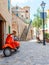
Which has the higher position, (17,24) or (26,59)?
(17,24)

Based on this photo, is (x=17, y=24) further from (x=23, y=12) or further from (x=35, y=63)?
(x=35, y=63)

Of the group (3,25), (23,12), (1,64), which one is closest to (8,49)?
(1,64)

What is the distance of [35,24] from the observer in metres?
48.7

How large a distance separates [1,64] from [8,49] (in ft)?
9.69

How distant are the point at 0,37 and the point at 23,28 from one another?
29564mm

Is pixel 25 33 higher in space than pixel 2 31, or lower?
lower

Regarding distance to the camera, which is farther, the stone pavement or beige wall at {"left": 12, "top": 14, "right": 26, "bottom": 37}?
beige wall at {"left": 12, "top": 14, "right": 26, "bottom": 37}

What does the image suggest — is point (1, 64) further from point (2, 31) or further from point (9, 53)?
point (2, 31)

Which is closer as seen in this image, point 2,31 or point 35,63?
point 35,63

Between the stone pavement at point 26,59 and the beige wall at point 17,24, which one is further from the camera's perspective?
the beige wall at point 17,24

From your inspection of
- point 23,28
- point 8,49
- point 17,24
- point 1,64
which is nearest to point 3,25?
point 8,49

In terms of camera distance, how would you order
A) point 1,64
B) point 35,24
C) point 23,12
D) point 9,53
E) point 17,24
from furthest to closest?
point 23,12
point 35,24
point 17,24
point 9,53
point 1,64

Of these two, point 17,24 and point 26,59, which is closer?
point 26,59

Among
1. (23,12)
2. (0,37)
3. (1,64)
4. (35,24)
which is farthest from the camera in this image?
(23,12)
